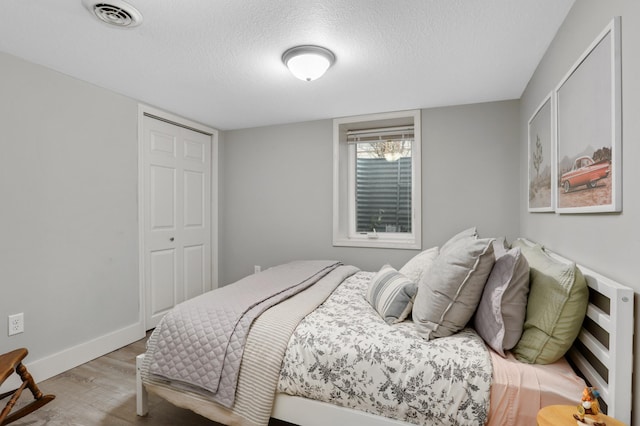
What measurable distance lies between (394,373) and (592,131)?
1314 millimetres

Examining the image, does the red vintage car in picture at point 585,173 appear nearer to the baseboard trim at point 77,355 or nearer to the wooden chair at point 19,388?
the wooden chair at point 19,388

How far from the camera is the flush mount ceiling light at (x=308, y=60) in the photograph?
1.99 metres

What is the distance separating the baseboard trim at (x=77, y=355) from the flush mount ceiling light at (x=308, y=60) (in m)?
2.71

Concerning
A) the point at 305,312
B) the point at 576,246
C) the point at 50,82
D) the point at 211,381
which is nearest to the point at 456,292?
the point at 576,246

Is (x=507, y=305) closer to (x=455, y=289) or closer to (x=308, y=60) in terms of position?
(x=455, y=289)

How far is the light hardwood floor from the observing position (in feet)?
6.07

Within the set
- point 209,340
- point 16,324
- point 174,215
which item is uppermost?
point 174,215

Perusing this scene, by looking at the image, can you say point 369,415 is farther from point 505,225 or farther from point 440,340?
point 505,225

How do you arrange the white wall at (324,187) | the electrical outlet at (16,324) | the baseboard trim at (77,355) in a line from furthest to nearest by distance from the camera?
the white wall at (324,187)
the baseboard trim at (77,355)
the electrical outlet at (16,324)

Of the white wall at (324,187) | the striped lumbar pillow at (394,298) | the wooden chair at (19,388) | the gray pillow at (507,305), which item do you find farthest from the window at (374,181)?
the wooden chair at (19,388)

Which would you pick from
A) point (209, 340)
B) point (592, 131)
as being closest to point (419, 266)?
point (592, 131)

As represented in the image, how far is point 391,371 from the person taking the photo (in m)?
1.40

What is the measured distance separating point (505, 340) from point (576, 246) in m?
0.58

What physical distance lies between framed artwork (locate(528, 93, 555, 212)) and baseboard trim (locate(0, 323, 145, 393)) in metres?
3.49
